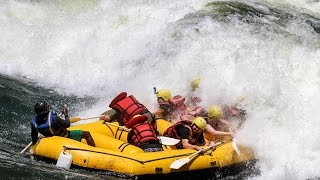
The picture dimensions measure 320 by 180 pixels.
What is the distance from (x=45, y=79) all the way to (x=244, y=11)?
5.78 metres

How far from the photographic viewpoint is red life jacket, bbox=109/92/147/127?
327 inches

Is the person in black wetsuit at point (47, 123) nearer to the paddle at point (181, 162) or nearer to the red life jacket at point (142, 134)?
the red life jacket at point (142, 134)

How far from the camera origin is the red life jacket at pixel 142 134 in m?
7.58

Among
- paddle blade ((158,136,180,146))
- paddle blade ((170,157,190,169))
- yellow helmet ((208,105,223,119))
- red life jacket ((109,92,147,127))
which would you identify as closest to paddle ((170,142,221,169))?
paddle blade ((170,157,190,169))

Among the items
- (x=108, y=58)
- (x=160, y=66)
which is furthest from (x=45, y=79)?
(x=160, y=66)

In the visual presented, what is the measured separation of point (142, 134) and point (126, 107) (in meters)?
0.87

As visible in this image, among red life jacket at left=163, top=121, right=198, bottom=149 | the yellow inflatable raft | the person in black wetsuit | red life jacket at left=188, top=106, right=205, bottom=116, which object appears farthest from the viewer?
red life jacket at left=188, top=106, right=205, bottom=116

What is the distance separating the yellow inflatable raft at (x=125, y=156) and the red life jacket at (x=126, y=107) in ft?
1.91

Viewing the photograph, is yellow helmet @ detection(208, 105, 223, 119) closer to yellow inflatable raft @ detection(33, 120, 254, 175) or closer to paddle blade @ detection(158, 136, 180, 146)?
yellow inflatable raft @ detection(33, 120, 254, 175)

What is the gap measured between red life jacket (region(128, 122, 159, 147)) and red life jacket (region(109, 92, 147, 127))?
525 millimetres

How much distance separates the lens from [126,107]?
27.5 ft

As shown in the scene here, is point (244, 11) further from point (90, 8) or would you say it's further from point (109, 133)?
point (109, 133)

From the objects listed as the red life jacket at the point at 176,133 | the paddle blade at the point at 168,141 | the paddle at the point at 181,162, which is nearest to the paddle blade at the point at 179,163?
the paddle at the point at 181,162

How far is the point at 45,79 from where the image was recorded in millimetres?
12508
